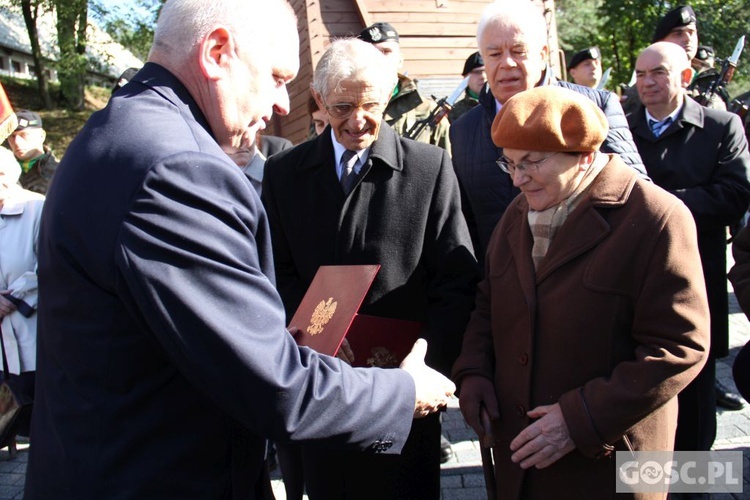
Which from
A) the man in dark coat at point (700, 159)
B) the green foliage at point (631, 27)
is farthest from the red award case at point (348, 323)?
the green foliage at point (631, 27)

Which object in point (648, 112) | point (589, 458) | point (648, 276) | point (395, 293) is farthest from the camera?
point (648, 112)

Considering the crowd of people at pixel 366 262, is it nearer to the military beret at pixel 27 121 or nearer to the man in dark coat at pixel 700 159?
the man in dark coat at pixel 700 159

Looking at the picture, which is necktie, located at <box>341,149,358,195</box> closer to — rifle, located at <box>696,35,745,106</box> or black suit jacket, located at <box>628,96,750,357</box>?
black suit jacket, located at <box>628,96,750,357</box>

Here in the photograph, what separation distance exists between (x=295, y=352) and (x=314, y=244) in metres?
1.35

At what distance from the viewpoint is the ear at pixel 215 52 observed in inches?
58.9

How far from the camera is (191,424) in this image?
147 centimetres

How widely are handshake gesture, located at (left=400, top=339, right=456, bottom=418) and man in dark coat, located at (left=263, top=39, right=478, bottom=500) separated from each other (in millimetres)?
700

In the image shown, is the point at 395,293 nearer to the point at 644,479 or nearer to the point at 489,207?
the point at 489,207

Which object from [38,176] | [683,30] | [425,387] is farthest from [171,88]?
[38,176]

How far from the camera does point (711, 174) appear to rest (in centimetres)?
370

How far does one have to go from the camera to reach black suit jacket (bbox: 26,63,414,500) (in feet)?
4.22

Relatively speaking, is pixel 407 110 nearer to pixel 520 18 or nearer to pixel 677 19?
pixel 520 18

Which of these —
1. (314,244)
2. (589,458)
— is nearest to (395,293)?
(314,244)

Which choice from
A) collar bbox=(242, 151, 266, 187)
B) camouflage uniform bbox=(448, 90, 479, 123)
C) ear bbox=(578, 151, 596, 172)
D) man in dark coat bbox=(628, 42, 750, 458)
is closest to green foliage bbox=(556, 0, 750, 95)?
camouflage uniform bbox=(448, 90, 479, 123)
